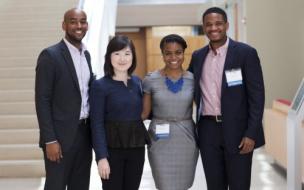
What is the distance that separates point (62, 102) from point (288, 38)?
6.80 metres

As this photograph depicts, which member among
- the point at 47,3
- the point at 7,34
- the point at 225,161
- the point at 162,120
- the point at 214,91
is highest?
the point at 47,3

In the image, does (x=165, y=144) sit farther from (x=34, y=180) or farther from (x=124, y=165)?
(x=34, y=180)

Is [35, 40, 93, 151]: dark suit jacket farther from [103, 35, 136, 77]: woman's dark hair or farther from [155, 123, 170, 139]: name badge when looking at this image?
[155, 123, 170, 139]: name badge

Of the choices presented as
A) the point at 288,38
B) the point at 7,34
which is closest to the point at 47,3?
the point at 7,34

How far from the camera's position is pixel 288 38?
9.07 meters

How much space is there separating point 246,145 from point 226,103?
1.10 ft

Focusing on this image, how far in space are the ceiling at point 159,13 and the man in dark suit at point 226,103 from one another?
475 inches

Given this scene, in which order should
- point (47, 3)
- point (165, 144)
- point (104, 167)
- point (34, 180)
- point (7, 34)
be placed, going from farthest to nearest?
point (47, 3), point (7, 34), point (34, 180), point (165, 144), point (104, 167)

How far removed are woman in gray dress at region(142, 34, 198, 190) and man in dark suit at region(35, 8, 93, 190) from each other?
49cm

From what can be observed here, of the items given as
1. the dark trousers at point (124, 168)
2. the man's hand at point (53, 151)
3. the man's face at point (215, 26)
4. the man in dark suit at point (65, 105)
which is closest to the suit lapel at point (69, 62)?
the man in dark suit at point (65, 105)

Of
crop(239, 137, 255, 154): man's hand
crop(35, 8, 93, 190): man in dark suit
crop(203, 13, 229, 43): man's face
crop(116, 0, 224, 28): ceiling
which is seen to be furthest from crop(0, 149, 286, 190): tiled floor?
crop(116, 0, 224, 28): ceiling

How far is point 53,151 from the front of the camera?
3.23m

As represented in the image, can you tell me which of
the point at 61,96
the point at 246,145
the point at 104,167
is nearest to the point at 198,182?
the point at 246,145

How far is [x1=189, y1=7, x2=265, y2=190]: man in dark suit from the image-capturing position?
3.23 meters
